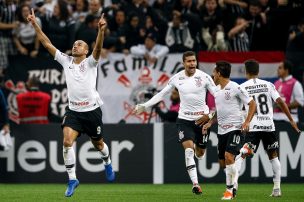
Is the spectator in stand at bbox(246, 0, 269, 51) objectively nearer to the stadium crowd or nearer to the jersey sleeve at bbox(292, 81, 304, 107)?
the stadium crowd

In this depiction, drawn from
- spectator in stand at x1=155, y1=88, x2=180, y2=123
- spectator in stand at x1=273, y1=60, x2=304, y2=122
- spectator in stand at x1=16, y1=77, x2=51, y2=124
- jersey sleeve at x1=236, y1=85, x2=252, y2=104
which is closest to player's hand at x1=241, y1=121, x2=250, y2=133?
jersey sleeve at x1=236, y1=85, x2=252, y2=104

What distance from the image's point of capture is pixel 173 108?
21.4 meters

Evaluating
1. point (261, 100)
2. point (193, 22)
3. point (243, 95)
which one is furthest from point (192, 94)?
point (193, 22)

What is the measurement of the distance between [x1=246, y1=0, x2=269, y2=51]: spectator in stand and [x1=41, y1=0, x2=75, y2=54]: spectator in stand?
174 inches

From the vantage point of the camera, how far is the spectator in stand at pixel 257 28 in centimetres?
2305

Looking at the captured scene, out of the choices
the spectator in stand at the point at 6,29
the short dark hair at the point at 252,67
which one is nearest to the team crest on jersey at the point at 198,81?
the short dark hair at the point at 252,67

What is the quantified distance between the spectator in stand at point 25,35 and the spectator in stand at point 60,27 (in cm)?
33

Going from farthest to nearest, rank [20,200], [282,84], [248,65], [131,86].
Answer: [131,86]
[282,84]
[248,65]
[20,200]

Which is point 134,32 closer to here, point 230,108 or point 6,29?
point 6,29

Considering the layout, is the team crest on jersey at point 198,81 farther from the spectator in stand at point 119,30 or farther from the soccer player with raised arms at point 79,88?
the spectator in stand at point 119,30

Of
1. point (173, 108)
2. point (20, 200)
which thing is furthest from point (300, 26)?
point (20, 200)

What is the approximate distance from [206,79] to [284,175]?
4658 mm

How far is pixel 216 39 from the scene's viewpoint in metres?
22.9

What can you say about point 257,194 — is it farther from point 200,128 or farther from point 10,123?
point 10,123
